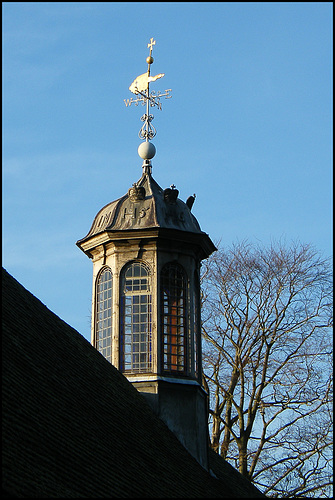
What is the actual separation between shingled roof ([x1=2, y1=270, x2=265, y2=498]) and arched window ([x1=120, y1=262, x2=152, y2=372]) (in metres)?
0.88

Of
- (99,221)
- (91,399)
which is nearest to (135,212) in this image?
(99,221)

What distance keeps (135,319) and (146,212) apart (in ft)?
6.23

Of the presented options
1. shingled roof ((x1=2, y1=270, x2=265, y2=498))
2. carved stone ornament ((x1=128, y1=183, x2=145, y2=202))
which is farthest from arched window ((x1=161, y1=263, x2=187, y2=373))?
carved stone ornament ((x1=128, y1=183, x2=145, y2=202))

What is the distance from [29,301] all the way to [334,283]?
13389 millimetres

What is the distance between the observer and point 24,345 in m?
11.4

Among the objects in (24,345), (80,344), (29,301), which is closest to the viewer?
(24,345)

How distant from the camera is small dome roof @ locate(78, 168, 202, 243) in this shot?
1689 centimetres

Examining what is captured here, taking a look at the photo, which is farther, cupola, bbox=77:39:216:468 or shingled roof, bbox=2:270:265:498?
cupola, bbox=77:39:216:468

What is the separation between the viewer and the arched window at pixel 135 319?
53.1 feet

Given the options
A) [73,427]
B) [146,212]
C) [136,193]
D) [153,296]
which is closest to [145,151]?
[136,193]

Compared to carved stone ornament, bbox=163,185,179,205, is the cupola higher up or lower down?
lower down

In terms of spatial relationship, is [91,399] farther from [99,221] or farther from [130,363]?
[99,221]

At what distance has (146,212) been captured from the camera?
1698 centimetres

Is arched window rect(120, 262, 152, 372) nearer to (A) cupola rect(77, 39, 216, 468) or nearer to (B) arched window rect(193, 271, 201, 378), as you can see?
(A) cupola rect(77, 39, 216, 468)
